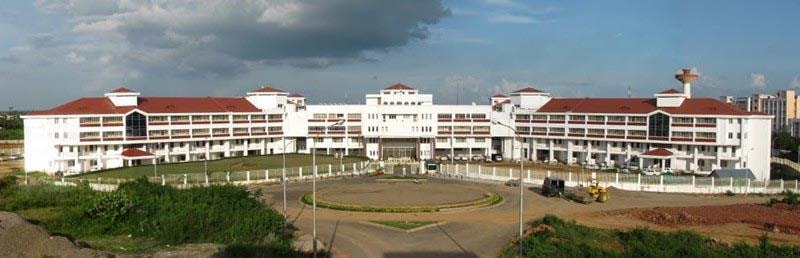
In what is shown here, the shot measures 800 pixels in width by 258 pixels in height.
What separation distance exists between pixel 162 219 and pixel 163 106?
4280 centimetres

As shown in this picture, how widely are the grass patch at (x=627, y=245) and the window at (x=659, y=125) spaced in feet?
128

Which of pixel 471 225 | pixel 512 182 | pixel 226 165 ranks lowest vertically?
pixel 471 225

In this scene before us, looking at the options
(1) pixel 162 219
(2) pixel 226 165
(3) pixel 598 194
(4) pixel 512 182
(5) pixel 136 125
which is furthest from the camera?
(5) pixel 136 125

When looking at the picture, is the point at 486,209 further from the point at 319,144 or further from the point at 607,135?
the point at 319,144

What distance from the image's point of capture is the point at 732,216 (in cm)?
3588

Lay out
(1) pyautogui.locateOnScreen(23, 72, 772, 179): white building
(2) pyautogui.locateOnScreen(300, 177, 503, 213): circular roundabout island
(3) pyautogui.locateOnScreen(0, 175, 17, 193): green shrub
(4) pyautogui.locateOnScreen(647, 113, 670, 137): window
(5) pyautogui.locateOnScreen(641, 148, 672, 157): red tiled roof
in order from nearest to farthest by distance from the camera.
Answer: (2) pyautogui.locateOnScreen(300, 177, 503, 213): circular roundabout island
(3) pyautogui.locateOnScreen(0, 175, 17, 193): green shrub
(1) pyautogui.locateOnScreen(23, 72, 772, 179): white building
(5) pyautogui.locateOnScreen(641, 148, 672, 157): red tiled roof
(4) pyautogui.locateOnScreen(647, 113, 670, 137): window

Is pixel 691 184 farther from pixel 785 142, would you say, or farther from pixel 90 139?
pixel 785 142

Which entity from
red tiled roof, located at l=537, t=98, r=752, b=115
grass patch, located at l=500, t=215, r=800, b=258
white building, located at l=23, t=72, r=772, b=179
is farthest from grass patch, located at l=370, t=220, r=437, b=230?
red tiled roof, located at l=537, t=98, r=752, b=115

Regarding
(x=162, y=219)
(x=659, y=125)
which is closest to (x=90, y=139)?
(x=162, y=219)

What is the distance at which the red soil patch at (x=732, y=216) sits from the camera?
33.5m

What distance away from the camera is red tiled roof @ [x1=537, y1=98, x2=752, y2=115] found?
64062 millimetres

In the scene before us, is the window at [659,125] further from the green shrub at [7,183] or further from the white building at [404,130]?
the green shrub at [7,183]

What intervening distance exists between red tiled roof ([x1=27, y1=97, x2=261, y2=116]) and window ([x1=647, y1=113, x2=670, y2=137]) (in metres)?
47.1

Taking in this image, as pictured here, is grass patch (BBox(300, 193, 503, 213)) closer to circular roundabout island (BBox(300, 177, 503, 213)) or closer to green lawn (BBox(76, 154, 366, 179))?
circular roundabout island (BBox(300, 177, 503, 213))
